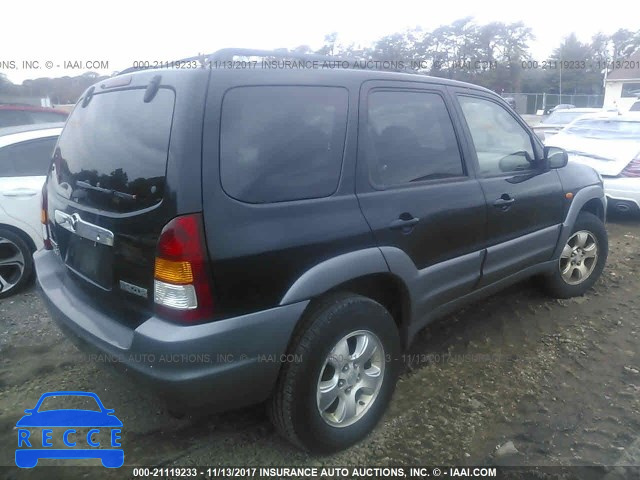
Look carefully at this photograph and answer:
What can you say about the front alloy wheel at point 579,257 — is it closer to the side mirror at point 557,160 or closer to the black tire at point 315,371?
the side mirror at point 557,160

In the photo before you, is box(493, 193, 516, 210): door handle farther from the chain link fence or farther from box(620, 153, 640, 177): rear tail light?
the chain link fence

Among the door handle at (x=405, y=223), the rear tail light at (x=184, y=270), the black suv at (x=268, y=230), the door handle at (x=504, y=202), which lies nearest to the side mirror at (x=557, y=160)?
the door handle at (x=504, y=202)

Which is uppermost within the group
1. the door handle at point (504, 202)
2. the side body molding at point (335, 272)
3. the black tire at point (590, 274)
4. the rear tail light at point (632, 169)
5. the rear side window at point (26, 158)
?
the rear side window at point (26, 158)

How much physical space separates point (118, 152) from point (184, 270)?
69 centimetres

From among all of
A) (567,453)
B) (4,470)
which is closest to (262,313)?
(4,470)

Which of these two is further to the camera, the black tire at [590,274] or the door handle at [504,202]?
the black tire at [590,274]

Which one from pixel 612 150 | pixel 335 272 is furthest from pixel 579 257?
pixel 612 150

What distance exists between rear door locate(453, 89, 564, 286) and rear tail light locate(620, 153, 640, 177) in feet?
11.9

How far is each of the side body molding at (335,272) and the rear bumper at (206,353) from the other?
55 millimetres

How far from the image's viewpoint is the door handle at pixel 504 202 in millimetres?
3137

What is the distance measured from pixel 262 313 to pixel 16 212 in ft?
10.3

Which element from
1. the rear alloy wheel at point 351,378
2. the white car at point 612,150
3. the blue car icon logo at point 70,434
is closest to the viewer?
the rear alloy wheel at point 351,378

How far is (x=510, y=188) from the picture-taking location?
3.28 metres

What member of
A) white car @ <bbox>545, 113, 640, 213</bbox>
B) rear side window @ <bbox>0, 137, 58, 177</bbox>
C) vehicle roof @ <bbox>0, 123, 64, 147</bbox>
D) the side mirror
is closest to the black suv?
the side mirror
